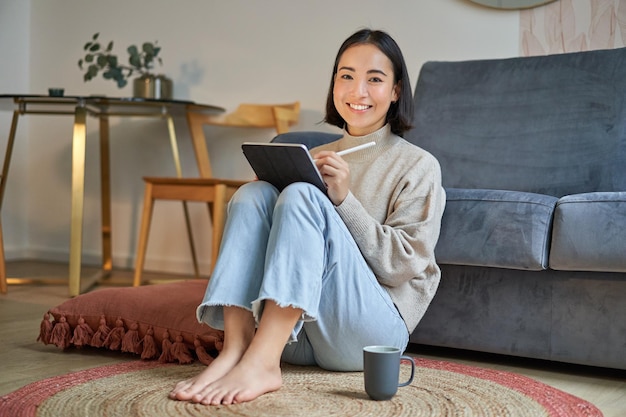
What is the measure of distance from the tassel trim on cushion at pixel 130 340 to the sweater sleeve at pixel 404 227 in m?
0.47

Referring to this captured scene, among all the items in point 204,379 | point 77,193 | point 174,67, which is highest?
point 174,67

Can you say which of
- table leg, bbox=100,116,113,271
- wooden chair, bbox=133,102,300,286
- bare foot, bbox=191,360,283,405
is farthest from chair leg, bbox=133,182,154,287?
bare foot, bbox=191,360,283,405

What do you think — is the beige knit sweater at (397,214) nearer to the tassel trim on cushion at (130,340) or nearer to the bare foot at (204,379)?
the bare foot at (204,379)

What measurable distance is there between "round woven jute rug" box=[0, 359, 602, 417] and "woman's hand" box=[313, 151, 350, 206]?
0.39 m

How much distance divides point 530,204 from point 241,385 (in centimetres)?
85

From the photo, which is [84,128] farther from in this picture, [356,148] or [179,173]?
[356,148]

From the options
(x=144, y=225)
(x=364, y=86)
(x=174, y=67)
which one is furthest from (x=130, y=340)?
(x=174, y=67)

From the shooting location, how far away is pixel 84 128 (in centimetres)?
328

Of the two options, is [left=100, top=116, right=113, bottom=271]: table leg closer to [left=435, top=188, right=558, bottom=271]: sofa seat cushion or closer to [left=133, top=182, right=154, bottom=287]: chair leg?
[left=133, top=182, right=154, bottom=287]: chair leg

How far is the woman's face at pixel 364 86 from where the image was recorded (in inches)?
76.4

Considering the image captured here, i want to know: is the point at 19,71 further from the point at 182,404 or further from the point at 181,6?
the point at 182,404

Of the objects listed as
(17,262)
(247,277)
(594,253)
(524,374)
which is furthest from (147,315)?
(17,262)

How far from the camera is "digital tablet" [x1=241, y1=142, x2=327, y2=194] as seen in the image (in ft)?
5.30

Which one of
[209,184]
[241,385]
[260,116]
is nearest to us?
[241,385]
